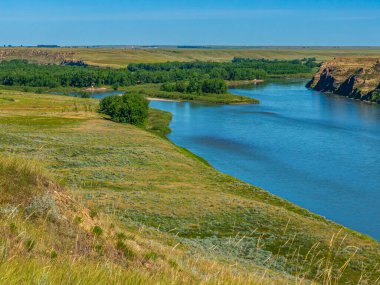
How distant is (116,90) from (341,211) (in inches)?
4013

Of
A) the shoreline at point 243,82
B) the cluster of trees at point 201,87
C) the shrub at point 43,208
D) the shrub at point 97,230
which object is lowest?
the shoreline at point 243,82

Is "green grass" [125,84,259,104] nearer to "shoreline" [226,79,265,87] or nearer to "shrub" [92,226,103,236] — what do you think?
"shoreline" [226,79,265,87]

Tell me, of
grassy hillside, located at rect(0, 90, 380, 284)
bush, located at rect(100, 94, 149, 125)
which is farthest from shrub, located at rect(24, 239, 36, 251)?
bush, located at rect(100, 94, 149, 125)

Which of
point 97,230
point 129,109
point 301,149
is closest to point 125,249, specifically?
point 97,230

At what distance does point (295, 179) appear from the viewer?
147 feet

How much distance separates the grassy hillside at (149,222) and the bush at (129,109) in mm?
2384

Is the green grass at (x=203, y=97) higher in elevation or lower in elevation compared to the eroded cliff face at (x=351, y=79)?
lower

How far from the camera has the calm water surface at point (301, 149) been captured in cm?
3891

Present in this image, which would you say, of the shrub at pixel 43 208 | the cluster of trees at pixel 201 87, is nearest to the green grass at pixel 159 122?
the cluster of trees at pixel 201 87

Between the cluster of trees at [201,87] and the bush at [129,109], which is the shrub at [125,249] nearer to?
the bush at [129,109]

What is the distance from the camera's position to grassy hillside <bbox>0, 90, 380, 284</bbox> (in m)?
6.90

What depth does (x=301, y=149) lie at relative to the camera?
5681 centimetres

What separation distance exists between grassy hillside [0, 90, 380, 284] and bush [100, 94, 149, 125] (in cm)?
238

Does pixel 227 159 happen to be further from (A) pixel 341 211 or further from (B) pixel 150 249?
(B) pixel 150 249
